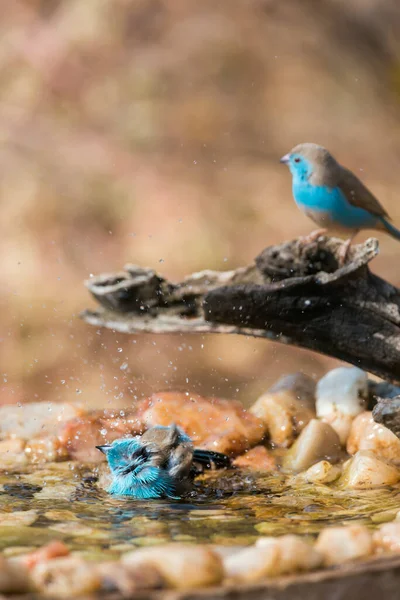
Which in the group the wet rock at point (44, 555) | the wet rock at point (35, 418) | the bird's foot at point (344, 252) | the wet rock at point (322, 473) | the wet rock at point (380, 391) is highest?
the bird's foot at point (344, 252)

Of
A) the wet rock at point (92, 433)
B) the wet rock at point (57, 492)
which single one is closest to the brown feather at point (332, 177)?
the wet rock at point (92, 433)

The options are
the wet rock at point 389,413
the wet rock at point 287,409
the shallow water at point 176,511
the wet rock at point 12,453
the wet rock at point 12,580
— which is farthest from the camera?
the wet rock at point 287,409

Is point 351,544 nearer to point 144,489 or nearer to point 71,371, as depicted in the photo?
point 144,489

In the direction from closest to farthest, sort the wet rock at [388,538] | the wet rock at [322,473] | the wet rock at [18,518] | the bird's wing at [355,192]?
the wet rock at [388,538]
the wet rock at [18,518]
the wet rock at [322,473]
the bird's wing at [355,192]

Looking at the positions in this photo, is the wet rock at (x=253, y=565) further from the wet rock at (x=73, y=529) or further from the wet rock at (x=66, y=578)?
the wet rock at (x=73, y=529)

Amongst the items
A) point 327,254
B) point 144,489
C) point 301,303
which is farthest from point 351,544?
point 327,254

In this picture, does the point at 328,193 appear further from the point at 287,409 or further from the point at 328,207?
the point at 287,409
